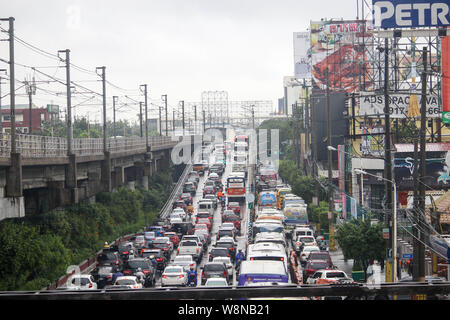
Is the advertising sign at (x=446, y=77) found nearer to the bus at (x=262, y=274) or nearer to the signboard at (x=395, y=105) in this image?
the signboard at (x=395, y=105)

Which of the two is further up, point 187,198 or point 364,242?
point 364,242

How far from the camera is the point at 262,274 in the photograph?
23.0 metres

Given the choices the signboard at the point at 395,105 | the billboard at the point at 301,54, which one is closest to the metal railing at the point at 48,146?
the signboard at the point at 395,105

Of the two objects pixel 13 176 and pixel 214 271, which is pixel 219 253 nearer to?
pixel 214 271

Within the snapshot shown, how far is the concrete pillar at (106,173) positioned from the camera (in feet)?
151

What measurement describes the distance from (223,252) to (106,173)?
13.8m

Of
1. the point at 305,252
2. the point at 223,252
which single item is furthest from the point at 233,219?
the point at 305,252

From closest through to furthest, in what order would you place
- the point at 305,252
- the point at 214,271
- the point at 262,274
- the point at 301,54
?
1. the point at 262,274
2. the point at 214,271
3. the point at 305,252
4. the point at 301,54

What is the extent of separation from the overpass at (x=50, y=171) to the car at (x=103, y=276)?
14.5ft

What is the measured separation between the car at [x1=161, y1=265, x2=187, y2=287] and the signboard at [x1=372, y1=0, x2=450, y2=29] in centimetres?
1656

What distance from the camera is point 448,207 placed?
29250 millimetres
